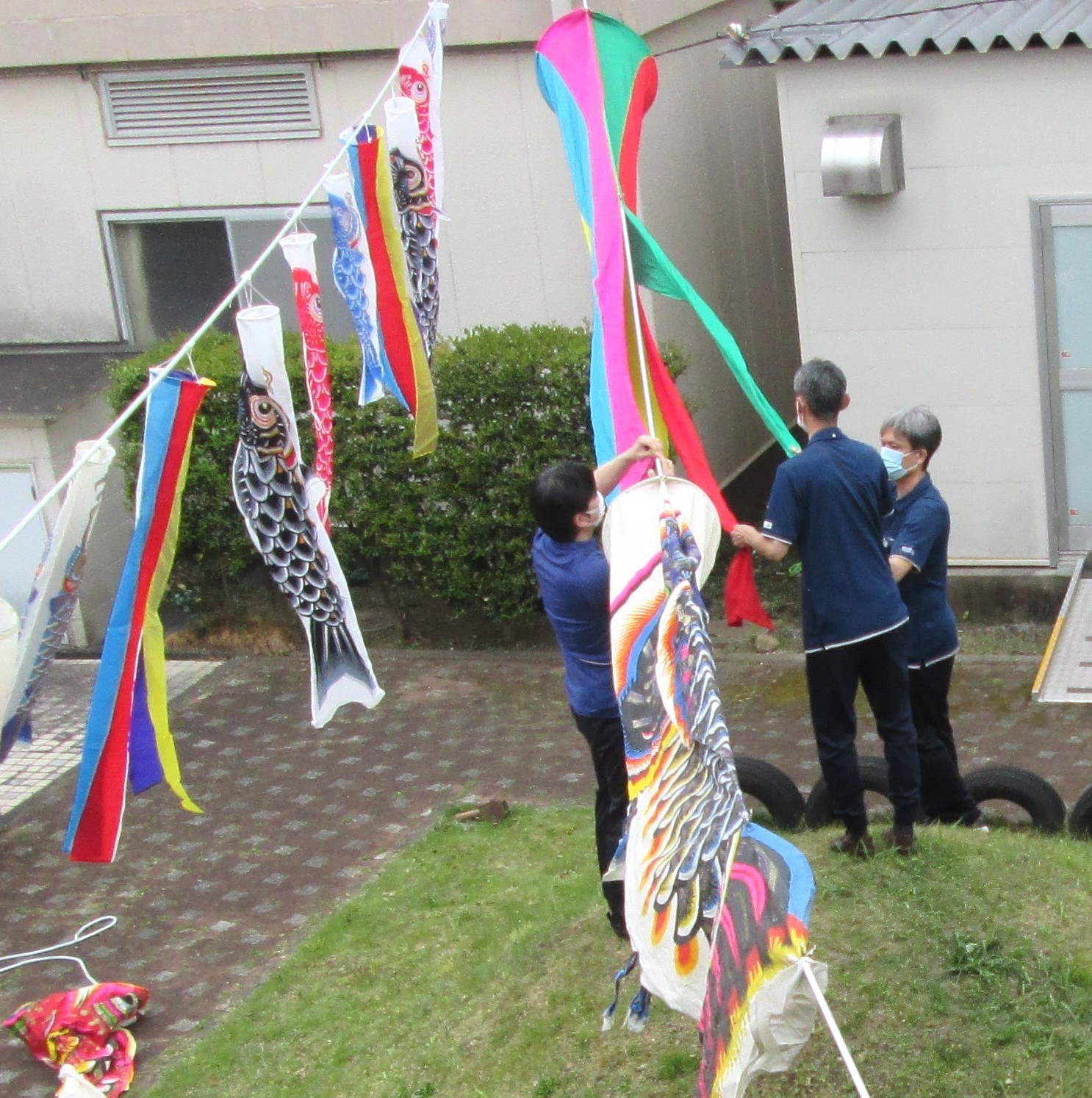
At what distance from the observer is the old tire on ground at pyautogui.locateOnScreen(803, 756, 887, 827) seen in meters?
6.91

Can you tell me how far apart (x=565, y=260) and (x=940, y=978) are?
6.55 meters

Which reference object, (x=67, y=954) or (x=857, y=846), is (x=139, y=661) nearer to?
(x=67, y=954)

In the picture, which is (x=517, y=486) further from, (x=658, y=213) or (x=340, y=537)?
(x=658, y=213)

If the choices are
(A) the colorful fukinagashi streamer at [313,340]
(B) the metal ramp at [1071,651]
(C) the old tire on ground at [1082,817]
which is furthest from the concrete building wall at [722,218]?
(C) the old tire on ground at [1082,817]

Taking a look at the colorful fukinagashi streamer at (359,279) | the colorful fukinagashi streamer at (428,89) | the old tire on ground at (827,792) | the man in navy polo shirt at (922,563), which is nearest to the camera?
the man in navy polo shirt at (922,563)

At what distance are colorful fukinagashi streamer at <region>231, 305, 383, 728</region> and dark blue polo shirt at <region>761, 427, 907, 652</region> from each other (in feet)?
5.89

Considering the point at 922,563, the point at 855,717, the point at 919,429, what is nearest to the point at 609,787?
the point at 855,717

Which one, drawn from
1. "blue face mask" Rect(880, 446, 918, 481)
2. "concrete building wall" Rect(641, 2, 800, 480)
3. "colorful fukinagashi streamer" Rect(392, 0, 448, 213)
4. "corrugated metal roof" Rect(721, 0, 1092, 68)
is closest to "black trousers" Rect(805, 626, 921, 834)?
"blue face mask" Rect(880, 446, 918, 481)

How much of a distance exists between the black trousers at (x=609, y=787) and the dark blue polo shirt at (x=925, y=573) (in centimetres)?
133

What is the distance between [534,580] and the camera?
10273 mm

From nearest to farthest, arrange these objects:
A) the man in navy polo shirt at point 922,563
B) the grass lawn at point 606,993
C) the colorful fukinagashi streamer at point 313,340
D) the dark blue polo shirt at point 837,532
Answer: the grass lawn at point 606,993 → the dark blue polo shirt at point 837,532 → the man in navy polo shirt at point 922,563 → the colorful fukinagashi streamer at point 313,340

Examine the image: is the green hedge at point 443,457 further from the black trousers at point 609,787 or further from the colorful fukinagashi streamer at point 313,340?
the black trousers at point 609,787

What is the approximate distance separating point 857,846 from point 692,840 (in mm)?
1833

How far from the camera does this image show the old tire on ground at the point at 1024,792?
692 cm
